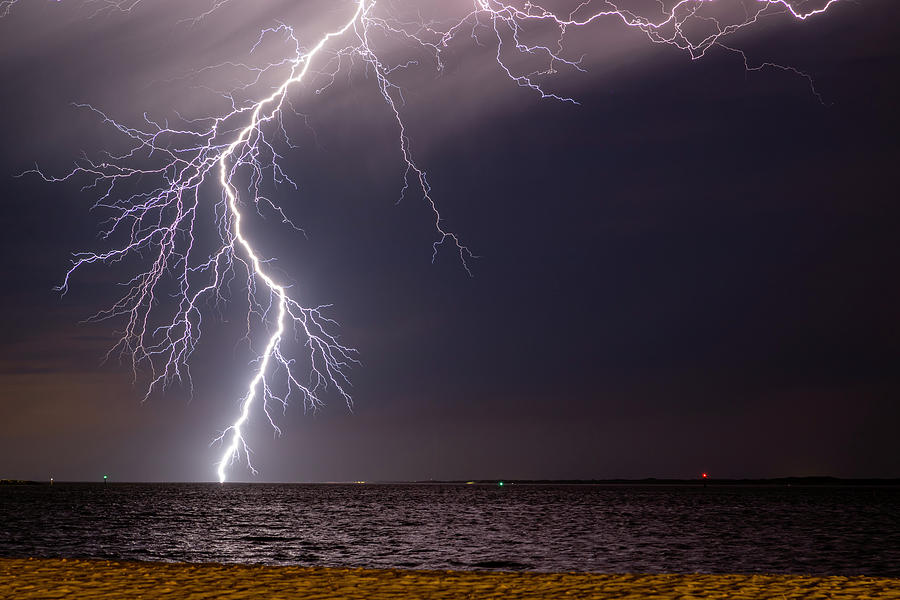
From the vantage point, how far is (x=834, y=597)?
1122 centimetres

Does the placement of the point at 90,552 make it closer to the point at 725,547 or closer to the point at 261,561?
the point at 261,561

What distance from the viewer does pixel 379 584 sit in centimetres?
1213

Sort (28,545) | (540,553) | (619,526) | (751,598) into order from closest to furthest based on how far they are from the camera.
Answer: (751,598) → (540,553) → (28,545) → (619,526)

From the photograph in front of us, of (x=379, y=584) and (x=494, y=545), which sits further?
(x=494, y=545)

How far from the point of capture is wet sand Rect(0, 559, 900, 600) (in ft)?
36.6

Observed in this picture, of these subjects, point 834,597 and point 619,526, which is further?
point 619,526

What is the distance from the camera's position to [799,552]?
2681 cm

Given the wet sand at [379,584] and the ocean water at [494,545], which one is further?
the ocean water at [494,545]

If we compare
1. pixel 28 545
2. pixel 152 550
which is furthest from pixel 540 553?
pixel 28 545

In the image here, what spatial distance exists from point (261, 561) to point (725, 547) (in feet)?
51.3

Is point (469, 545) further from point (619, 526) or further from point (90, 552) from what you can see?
point (619, 526)

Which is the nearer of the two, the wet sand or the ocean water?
the wet sand

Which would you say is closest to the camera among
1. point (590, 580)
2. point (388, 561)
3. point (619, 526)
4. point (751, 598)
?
point (751, 598)

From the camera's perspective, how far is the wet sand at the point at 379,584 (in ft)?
36.6
